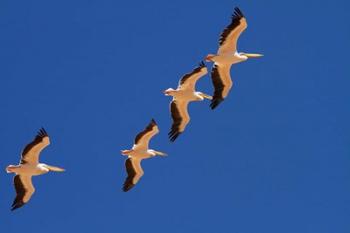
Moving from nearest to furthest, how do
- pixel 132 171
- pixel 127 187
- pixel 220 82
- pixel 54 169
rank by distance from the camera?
pixel 220 82 → pixel 54 169 → pixel 127 187 → pixel 132 171

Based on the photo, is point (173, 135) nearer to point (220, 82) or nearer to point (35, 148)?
point (220, 82)

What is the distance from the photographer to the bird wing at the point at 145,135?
46.2m

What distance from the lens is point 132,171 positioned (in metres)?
46.8

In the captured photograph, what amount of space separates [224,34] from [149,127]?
4836 millimetres

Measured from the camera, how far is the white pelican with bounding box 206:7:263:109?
42.8 m

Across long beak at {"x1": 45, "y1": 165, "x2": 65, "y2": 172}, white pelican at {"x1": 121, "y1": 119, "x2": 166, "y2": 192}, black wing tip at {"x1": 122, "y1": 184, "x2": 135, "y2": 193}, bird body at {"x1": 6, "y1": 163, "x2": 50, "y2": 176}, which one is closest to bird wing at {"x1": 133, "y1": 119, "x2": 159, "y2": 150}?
white pelican at {"x1": 121, "y1": 119, "x2": 166, "y2": 192}

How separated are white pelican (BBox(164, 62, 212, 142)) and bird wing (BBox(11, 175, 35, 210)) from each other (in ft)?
15.9

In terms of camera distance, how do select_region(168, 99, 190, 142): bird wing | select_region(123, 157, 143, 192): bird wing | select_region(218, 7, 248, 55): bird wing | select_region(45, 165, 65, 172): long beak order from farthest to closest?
select_region(123, 157, 143, 192): bird wing
select_region(168, 99, 190, 142): bird wing
select_region(45, 165, 65, 172): long beak
select_region(218, 7, 248, 55): bird wing

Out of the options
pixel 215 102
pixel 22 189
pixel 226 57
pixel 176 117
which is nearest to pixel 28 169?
pixel 22 189

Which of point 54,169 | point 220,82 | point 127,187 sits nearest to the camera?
point 220,82

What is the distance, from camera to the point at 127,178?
46812mm

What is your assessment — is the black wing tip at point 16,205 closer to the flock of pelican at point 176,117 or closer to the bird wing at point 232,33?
the flock of pelican at point 176,117

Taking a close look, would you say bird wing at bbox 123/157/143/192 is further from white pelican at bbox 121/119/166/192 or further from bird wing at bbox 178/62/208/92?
bird wing at bbox 178/62/208/92

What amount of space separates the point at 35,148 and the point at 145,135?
454 centimetres
